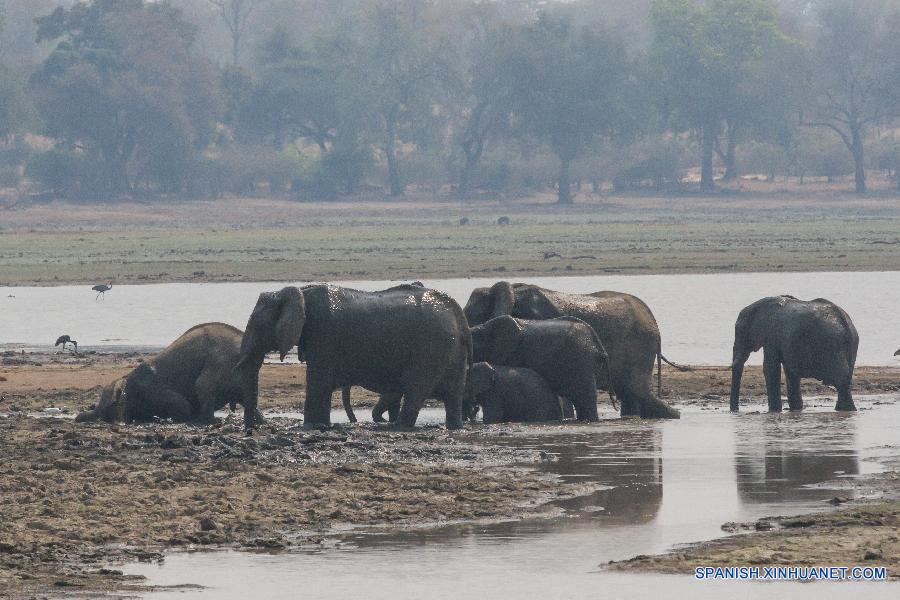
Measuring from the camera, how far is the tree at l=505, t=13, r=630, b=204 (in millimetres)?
95312

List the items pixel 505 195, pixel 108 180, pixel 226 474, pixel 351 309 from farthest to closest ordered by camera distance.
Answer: pixel 505 195, pixel 108 180, pixel 351 309, pixel 226 474

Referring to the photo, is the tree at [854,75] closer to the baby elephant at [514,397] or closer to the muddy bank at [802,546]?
the baby elephant at [514,397]

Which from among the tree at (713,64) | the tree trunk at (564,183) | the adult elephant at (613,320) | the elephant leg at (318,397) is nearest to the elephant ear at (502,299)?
the adult elephant at (613,320)

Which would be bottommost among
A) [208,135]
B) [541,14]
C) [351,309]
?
[351,309]

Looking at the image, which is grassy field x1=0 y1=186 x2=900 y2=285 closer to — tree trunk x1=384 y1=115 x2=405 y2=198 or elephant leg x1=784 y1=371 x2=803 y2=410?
tree trunk x1=384 y1=115 x2=405 y2=198

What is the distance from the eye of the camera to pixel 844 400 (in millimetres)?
19359

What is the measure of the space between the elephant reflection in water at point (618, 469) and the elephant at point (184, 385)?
10.5ft

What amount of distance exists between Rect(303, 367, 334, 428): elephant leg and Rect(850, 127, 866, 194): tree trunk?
77.6 metres

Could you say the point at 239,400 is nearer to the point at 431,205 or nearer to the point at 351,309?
the point at 351,309

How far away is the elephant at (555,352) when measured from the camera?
18406 millimetres

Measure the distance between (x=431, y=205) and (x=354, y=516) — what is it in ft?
252

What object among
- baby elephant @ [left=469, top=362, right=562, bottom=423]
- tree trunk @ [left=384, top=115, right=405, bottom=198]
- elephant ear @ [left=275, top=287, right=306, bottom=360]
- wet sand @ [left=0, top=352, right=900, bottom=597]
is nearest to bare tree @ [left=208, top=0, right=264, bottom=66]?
tree trunk @ [left=384, top=115, right=405, bottom=198]

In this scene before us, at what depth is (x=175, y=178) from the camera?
89562 mm

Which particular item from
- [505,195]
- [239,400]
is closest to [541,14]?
[505,195]
